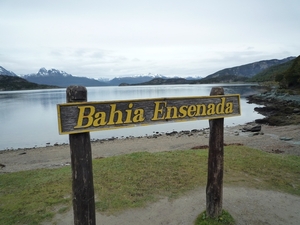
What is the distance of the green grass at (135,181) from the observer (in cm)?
607

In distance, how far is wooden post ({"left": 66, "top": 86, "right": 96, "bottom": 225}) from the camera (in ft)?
11.2

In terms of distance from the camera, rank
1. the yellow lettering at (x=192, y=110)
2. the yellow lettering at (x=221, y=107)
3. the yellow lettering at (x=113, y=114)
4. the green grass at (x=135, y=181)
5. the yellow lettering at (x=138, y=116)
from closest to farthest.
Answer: the yellow lettering at (x=113, y=114) → the yellow lettering at (x=138, y=116) → the yellow lettering at (x=192, y=110) → the yellow lettering at (x=221, y=107) → the green grass at (x=135, y=181)

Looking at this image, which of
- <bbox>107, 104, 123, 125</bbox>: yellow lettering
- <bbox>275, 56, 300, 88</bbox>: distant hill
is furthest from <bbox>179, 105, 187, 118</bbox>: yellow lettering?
<bbox>275, 56, 300, 88</bbox>: distant hill

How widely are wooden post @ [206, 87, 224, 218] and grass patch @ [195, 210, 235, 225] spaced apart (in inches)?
3.4

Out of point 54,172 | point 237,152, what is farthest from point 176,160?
point 54,172

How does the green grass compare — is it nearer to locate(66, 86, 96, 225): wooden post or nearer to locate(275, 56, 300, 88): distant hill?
locate(66, 86, 96, 225): wooden post

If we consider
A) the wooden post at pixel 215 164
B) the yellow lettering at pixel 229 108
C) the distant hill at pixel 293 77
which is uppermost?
the distant hill at pixel 293 77

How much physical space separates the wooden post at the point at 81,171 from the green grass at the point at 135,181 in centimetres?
236

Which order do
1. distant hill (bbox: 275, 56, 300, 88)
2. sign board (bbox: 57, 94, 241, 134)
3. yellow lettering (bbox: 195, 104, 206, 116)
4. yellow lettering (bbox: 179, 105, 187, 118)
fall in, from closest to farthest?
sign board (bbox: 57, 94, 241, 134) < yellow lettering (bbox: 179, 105, 187, 118) < yellow lettering (bbox: 195, 104, 206, 116) < distant hill (bbox: 275, 56, 300, 88)

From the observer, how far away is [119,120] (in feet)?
12.2

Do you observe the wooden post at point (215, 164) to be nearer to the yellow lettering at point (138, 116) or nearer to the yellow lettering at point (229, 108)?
the yellow lettering at point (229, 108)

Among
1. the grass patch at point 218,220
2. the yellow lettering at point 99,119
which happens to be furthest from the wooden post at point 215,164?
the yellow lettering at point 99,119

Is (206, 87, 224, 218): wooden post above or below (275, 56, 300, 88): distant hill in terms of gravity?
below

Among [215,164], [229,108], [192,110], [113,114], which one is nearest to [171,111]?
[192,110]
